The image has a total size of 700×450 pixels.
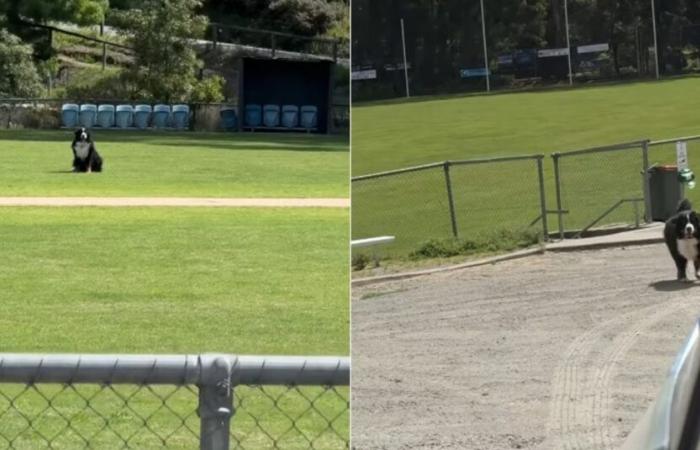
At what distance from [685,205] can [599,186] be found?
0.63 feet

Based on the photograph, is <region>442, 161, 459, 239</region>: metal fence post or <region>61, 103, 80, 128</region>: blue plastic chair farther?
<region>61, 103, 80, 128</region>: blue plastic chair

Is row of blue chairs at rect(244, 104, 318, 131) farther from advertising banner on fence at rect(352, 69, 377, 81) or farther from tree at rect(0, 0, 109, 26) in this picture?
advertising banner on fence at rect(352, 69, 377, 81)

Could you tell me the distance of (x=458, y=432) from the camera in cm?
240

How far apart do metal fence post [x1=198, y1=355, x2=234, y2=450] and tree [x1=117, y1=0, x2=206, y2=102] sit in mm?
41922

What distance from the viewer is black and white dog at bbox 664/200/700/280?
2129mm

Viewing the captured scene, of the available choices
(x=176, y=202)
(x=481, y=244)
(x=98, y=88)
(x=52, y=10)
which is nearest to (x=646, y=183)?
(x=481, y=244)

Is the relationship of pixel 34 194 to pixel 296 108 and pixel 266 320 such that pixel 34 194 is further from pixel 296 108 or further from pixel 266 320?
pixel 296 108

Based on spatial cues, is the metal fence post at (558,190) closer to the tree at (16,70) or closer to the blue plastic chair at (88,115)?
the blue plastic chair at (88,115)

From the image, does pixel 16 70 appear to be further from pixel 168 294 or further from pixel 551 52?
pixel 551 52

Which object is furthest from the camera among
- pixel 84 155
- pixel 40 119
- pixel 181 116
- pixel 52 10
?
pixel 52 10

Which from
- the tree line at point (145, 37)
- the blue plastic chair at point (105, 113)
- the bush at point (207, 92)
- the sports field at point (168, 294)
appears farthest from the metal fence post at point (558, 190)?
the bush at point (207, 92)

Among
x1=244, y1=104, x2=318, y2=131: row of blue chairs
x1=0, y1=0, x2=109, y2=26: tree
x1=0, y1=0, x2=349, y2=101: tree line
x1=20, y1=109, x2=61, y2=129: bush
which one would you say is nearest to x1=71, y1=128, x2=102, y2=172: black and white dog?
x1=20, y1=109, x2=61, y2=129: bush

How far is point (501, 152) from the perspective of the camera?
7.66ft

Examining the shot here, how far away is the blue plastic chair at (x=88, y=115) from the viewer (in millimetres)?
42750
